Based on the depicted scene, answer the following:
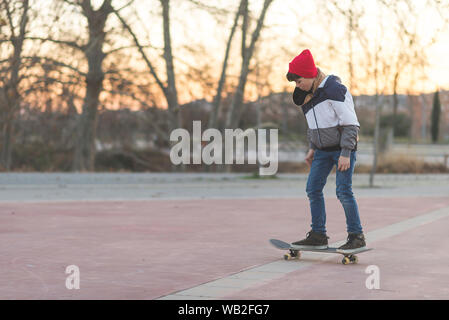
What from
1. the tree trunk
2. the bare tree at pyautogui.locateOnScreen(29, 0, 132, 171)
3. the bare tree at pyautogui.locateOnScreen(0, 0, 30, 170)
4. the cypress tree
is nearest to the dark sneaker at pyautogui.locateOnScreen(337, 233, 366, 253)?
the bare tree at pyautogui.locateOnScreen(0, 0, 30, 170)

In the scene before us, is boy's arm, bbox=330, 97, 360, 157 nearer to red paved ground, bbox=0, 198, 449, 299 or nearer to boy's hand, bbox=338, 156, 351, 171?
boy's hand, bbox=338, 156, 351, 171

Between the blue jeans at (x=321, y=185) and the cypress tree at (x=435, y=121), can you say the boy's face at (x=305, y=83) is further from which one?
the cypress tree at (x=435, y=121)

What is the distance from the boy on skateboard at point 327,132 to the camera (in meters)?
6.96

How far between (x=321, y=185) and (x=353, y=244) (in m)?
0.60

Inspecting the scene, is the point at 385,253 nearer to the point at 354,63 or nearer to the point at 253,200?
the point at 253,200

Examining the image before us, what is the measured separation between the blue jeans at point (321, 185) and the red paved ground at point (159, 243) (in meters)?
0.40

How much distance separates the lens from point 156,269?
22.4ft

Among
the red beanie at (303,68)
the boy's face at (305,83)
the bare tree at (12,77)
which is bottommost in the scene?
the boy's face at (305,83)

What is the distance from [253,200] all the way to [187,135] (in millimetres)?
9856

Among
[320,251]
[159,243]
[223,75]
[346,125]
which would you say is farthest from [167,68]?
[346,125]

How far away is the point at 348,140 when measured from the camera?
6914 millimetres

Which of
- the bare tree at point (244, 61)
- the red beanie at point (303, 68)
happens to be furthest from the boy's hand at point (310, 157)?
the bare tree at point (244, 61)

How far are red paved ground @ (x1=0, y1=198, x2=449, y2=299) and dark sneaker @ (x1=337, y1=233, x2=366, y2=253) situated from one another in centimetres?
16

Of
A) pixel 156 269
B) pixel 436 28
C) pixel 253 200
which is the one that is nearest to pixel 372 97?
pixel 436 28
